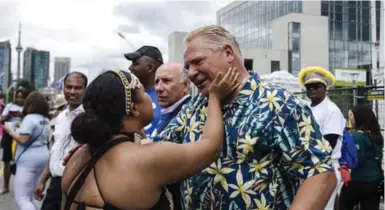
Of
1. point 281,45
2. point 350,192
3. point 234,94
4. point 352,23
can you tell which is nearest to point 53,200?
point 234,94

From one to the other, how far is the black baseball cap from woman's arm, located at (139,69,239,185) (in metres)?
2.29

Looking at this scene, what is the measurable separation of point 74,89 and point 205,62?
251cm

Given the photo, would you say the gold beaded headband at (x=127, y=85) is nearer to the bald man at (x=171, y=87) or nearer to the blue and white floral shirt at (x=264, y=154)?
the blue and white floral shirt at (x=264, y=154)

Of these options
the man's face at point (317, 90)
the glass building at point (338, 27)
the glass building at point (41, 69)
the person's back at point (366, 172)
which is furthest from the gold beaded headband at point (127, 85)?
the glass building at point (41, 69)

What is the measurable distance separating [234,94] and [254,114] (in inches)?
6.0

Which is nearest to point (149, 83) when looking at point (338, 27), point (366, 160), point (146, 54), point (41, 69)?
point (146, 54)

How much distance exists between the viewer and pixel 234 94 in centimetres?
220

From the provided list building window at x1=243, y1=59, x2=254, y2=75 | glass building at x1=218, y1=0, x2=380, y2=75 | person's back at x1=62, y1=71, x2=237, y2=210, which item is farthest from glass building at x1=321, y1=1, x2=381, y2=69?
person's back at x1=62, y1=71, x2=237, y2=210

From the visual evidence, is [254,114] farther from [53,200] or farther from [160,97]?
[53,200]

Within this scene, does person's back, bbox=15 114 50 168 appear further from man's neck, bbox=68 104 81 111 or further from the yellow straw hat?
the yellow straw hat

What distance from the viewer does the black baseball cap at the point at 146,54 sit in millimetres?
4258

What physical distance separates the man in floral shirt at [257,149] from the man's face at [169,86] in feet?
4.62

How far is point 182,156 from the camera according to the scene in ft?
6.36

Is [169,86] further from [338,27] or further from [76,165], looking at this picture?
[338,27]
